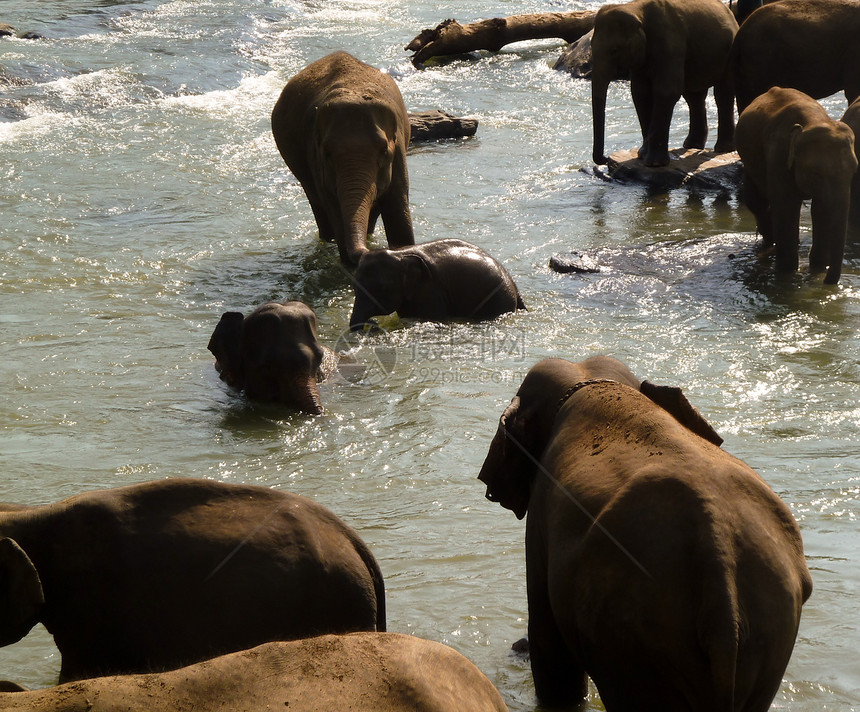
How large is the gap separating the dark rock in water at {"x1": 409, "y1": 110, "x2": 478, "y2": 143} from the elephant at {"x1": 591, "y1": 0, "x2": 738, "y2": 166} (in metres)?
2.42

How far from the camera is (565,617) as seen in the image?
10.3 feet

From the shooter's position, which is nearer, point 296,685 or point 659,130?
point 296,685

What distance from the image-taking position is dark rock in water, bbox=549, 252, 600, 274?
9.48 meters

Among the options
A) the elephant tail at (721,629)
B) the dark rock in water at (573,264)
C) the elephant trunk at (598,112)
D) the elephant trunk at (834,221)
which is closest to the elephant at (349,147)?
the dark rock in water at (573,264)

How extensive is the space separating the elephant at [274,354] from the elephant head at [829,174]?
4.17 meters

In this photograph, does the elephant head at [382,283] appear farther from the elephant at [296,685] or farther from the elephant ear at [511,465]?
the elephant at [296,685]

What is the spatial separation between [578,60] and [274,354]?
44.3 feet

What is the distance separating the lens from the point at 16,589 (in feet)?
9.34

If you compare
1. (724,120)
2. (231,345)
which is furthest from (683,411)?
(724,120)

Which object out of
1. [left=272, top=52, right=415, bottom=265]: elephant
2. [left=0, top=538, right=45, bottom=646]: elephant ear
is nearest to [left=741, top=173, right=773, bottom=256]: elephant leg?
[left=272, top=52, right=415, bottom=265]: elephant

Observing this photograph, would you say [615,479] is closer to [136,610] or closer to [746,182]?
[136,610]

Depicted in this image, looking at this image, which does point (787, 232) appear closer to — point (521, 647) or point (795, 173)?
point (795, 173)

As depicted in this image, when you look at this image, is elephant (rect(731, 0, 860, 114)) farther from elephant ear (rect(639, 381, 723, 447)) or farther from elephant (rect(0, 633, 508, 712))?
elephant (rect(0, 633, 508, 712))

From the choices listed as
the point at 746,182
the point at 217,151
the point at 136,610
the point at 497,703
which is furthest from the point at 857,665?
the point at 217,151
